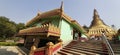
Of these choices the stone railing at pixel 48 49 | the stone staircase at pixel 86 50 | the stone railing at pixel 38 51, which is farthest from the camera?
the stone railing at pixel 38 51

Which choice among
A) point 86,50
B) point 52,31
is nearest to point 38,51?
point 52,31

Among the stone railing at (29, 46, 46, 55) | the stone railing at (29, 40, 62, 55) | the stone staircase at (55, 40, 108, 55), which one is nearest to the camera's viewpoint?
the stone staircase at (55, 40, 108, 55)

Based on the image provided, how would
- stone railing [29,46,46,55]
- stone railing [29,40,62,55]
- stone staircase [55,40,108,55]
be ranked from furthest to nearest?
stone railing [29,46,46,55], stone railing [29,40,62,55], stone staircase [55,40,108,55]

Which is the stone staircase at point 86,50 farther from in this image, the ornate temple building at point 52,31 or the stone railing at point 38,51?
the stone railing at point 38,51

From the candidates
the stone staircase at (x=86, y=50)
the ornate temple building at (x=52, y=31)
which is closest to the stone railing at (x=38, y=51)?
the ornate temple building at (x=52, y=31)

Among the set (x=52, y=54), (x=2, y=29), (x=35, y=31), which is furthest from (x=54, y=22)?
(x=2, y=29)

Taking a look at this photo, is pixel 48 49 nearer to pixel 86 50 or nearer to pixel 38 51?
pixel 38 51

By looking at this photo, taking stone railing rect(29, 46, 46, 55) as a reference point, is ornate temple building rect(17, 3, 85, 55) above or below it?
above

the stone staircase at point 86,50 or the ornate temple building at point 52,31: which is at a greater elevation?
the ornate temple building at point 52,31

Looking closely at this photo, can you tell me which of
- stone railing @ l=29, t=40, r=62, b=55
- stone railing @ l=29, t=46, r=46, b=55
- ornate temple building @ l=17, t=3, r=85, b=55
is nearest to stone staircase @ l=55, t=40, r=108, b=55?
stone railing @ l=29, t=40, r=62, b=55

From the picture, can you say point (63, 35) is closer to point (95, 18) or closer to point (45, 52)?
point (45, 52)

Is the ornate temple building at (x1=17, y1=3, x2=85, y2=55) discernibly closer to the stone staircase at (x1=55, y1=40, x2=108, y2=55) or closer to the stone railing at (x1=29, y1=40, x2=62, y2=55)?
the stone railing at (x1=29, y1=40, x2=62, y2=55)

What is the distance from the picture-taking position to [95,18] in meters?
69.2

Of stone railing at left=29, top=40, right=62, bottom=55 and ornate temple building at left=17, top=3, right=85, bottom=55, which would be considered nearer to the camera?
stone railing at left=29, top=40, right=62, bottom=55
